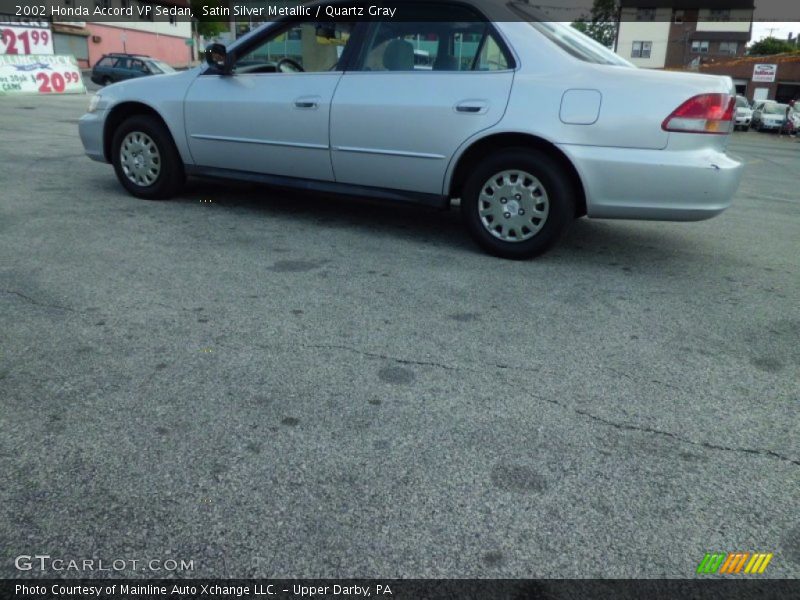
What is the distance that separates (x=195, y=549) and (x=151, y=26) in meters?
60.7

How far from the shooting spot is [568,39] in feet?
15.4

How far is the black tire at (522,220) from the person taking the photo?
4.39 metres

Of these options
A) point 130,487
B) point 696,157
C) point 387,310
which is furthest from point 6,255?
point 696,157

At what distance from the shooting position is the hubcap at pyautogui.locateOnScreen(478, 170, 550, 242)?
4.49m

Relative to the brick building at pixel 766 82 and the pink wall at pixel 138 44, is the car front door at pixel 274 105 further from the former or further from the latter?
the pink wall at pixel 138 44

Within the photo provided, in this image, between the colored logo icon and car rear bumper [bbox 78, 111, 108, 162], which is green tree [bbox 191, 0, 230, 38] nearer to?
car rear bumper [bbox 78, 111, 108, 162]

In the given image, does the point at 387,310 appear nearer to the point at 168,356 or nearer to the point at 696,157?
the point at 168,356

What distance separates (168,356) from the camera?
9.81 ft

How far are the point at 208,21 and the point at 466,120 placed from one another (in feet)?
220

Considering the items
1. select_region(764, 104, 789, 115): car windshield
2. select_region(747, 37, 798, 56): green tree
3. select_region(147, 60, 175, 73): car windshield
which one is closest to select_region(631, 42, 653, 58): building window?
select_region(747, 37, 798, 56): green tree

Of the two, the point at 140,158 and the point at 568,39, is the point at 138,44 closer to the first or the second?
the point at 140,158

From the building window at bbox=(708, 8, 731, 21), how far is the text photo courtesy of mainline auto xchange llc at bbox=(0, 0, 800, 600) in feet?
213

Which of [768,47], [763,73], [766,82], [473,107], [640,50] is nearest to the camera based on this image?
[473,107]

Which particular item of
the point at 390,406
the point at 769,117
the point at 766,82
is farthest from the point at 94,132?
the point at 766,82
